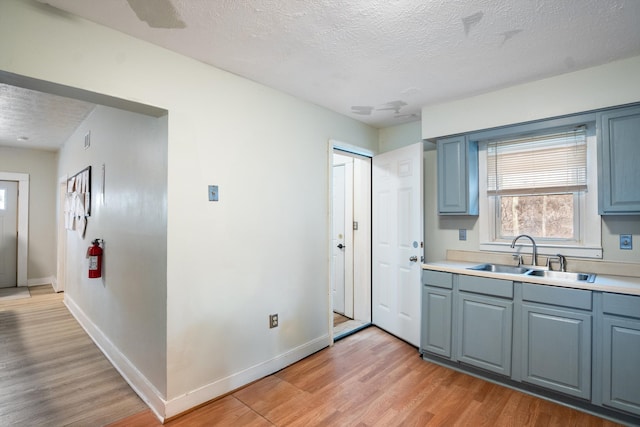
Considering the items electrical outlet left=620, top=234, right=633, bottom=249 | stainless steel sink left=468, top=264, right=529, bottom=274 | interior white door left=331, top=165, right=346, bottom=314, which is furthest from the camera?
interior white door left=331, top=165, right=346, bottom=314

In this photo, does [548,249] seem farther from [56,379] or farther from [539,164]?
[56,379]

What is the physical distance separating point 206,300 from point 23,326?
126 inches

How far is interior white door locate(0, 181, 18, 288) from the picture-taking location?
5570mm

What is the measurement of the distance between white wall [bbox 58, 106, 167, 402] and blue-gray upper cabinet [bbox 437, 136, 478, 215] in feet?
8.17

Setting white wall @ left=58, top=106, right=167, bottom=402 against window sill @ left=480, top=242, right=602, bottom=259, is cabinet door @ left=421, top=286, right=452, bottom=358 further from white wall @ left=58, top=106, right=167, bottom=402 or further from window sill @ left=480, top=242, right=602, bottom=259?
white wall @ left=58, top=106, right=167, bottom=402

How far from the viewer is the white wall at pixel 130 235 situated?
2.23 metres

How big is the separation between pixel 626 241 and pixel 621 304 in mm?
655

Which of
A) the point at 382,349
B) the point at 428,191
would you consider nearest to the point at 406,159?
the point at 428,191

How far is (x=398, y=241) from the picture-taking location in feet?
11.6

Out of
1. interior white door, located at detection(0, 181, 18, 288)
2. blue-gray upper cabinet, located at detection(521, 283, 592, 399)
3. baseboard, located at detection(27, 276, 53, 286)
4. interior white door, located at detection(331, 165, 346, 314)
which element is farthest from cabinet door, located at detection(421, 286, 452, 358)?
interior white door, located at detection(0, 181, 18, 288)

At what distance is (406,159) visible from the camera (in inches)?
135

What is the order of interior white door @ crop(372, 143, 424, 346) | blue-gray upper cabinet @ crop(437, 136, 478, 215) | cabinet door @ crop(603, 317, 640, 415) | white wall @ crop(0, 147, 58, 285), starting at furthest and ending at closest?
white wall @ crop(0, 147, 58, 285) < interior white door @ crop(372, 143, 424, 346) < blue-gray upper cabinet @ crop(437, 136, 478, 215) < cabinet door @ crop(603, 317, 640, 415)

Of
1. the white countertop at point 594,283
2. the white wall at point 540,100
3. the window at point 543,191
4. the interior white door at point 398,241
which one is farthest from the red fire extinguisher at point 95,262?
the window at point 543,191

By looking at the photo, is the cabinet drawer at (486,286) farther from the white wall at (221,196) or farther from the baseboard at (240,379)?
the baseboard at (240,379)
